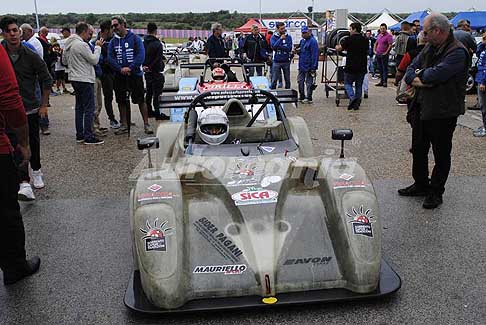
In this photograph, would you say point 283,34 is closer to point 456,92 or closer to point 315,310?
point 456,92

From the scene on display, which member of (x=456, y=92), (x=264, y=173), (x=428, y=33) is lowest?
(x=264, y=173)

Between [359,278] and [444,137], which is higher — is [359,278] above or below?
below

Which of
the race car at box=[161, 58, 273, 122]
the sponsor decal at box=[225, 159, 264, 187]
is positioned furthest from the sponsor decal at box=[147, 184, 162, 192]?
the race car at box=[161, 58, 273, 122]

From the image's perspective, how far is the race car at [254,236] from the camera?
3.20 metres

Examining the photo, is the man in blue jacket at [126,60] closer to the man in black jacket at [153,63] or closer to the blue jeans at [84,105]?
the blue jeans at [84,105]

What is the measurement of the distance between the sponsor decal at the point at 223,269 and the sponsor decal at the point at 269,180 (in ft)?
2.32

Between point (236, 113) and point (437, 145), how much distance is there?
6.90 feet

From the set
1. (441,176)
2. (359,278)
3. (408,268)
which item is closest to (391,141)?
(441,176)

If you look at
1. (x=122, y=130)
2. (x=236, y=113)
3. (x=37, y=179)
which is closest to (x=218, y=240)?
(x=236, y=113)

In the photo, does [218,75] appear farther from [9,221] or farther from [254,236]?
[254,236]

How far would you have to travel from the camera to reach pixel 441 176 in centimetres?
514

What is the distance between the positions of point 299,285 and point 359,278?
0.39 metres

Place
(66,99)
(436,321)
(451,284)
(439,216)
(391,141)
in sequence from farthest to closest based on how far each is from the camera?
1. (66,99)
2. (391,141)
3. (439,216)
4. (451,284)
5. (436,321)

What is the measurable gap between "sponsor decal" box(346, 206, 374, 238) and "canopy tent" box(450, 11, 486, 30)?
19774mm
